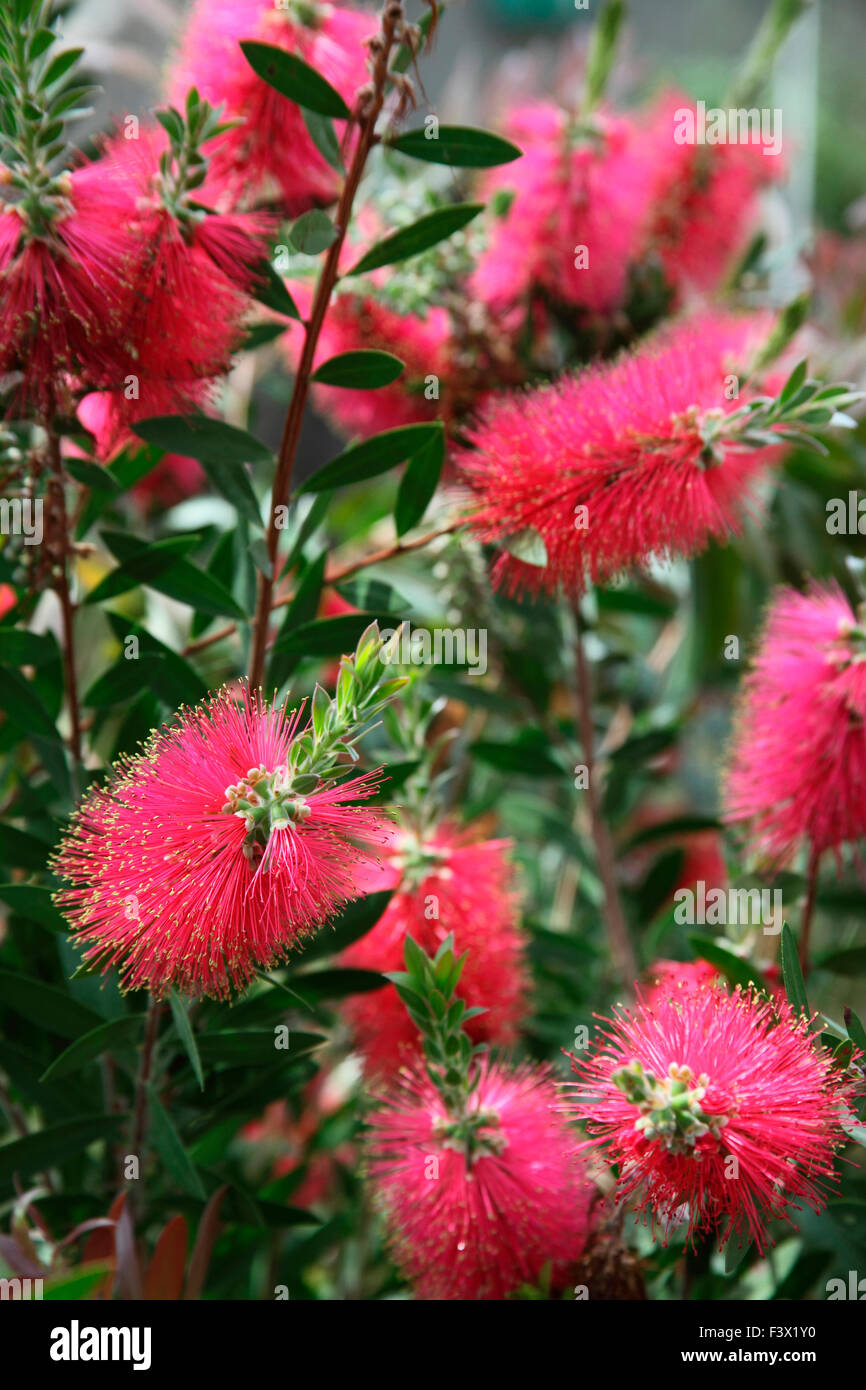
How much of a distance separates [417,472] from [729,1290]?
416mm

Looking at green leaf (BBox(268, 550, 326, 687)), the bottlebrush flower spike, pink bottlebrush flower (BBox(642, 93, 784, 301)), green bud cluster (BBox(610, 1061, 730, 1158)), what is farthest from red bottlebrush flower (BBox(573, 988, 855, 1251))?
pink bottlebrush flower (BBox(642, 93, 784, 301))

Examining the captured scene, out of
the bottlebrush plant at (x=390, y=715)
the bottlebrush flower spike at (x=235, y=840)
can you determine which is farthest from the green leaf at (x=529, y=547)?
the bottlebrush flower spike at (x=235, y=840)

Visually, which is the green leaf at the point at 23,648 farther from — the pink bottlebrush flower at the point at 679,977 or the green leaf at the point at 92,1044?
the pink bottlebrush flower at the point at 679,977

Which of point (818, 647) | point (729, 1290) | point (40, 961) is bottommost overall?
point (729, 1290)

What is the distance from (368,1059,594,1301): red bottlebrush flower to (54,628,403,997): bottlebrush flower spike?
13 cm

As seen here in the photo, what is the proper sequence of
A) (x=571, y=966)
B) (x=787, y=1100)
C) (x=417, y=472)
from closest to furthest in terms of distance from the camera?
(x=787, y=1100), (x=417, y=472), (x=571, y=966)

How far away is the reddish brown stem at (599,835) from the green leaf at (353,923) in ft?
0.65

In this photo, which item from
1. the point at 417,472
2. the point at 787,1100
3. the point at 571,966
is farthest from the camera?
the point at 571,966

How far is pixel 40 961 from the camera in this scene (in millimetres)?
536

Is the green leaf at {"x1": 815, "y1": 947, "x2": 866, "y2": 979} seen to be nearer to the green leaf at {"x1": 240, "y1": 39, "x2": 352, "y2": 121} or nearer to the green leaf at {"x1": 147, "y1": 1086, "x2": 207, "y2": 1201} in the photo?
the green leaf at {"x1": 147, "y1": 1086, "x2": 207, "y2": 1201}

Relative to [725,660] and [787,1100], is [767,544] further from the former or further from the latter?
[787,1100]

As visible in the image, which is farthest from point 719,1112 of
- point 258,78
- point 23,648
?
point 258,78

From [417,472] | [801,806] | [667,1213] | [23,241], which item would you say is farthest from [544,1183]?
[23,241]

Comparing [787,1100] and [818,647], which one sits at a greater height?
[818,647]
